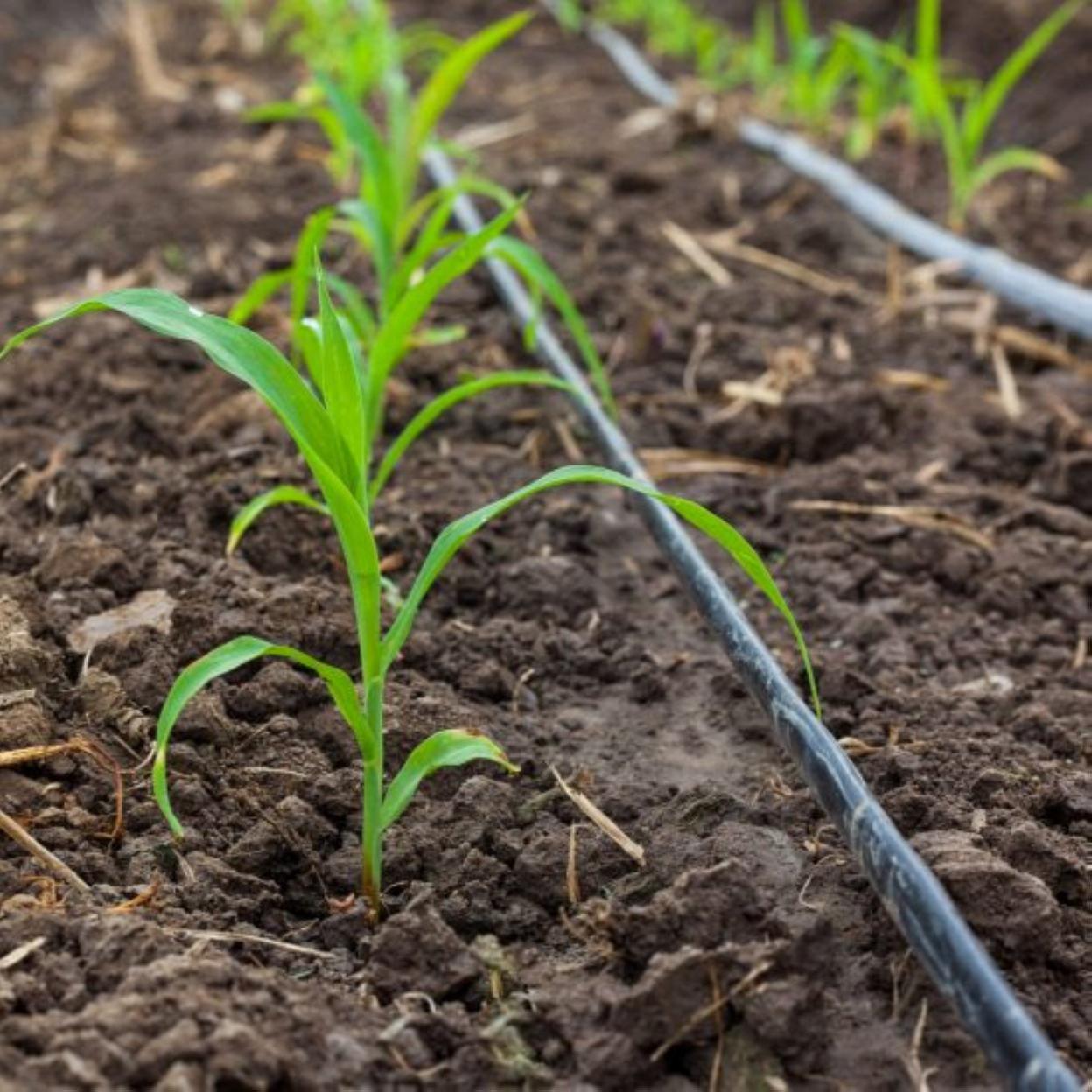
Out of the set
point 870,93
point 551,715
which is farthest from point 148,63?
point 551,715

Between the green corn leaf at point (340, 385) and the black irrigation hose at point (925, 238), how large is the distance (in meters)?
2.03

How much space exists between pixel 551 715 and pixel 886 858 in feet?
1.98

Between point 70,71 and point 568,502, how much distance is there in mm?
4558

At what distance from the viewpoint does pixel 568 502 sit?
2.40 metres

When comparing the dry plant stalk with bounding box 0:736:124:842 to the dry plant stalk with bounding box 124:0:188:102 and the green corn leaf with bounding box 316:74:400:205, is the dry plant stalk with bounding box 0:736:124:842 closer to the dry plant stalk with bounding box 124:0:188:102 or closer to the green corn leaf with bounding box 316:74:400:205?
the green corn leaf with bounding box 316:74:400:205

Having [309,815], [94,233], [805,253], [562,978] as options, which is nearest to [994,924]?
[562,978]

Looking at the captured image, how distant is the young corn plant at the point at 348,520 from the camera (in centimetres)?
137

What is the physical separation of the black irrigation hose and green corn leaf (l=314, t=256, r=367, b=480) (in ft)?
6.65

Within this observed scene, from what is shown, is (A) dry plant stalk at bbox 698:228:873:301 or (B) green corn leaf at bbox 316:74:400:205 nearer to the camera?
(B) green corn leaf at bbox 316:74:400:205

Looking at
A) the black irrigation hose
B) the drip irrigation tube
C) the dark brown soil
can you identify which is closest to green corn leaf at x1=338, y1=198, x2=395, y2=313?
the dark brown soil

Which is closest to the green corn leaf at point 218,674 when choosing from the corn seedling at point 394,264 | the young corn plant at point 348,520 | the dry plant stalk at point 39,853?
the young corn plant at point 348,520

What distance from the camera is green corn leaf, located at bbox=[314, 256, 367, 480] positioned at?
57.7 inches

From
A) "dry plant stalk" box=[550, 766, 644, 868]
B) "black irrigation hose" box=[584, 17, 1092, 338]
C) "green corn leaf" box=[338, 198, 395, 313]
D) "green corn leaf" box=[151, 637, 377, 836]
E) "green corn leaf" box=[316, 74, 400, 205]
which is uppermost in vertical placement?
"green corn leaf" box=[316, 74, 400, 205]

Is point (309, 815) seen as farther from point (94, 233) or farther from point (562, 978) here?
point (94, 233)
